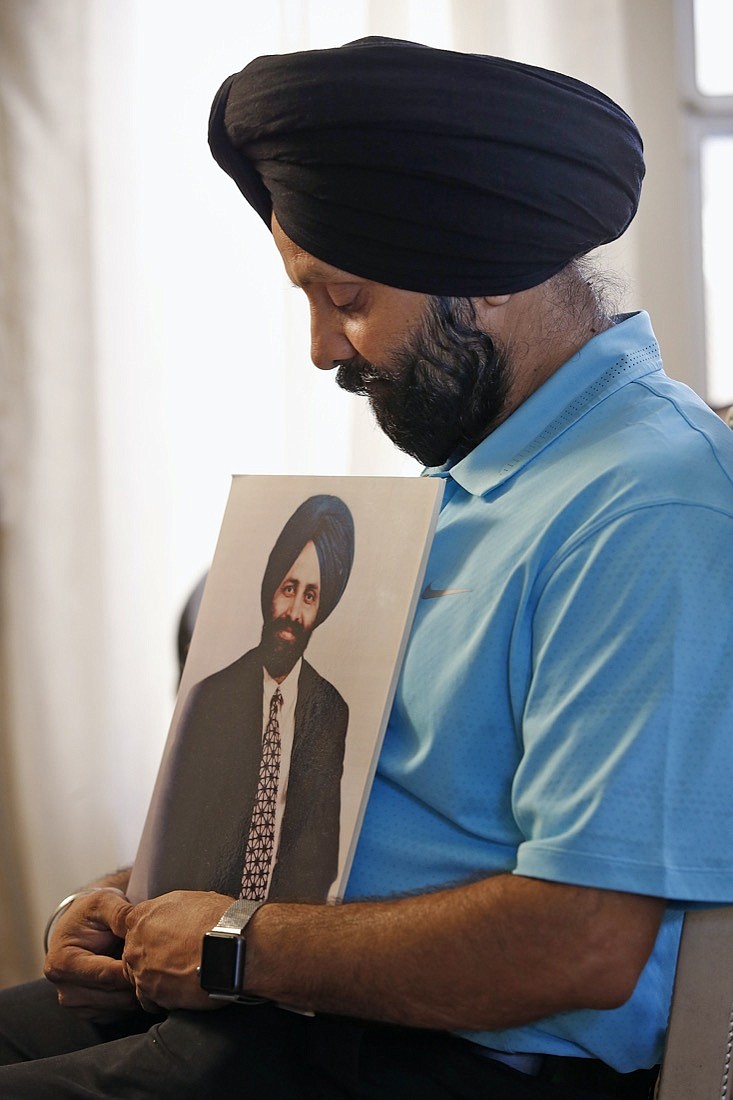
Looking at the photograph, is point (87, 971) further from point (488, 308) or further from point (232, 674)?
point (488, 308)

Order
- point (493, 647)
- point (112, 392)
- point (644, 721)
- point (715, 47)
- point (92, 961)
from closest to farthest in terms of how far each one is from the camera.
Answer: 1. point (644, 721)
2. point (493, 647)
3. point (92, 961)
4. point (715, 47)
5. point (112, 392)

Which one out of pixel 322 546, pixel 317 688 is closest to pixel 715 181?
pixel 322 546

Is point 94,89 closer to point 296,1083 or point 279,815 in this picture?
point 279,815

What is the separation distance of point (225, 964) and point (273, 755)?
19 centimetres

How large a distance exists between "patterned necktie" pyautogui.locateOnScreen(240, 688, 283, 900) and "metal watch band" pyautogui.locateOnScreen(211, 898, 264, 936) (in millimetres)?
21

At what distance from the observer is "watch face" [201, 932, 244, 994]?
2.89ft

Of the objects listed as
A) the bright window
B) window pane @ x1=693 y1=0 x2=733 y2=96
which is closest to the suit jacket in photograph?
the bright window

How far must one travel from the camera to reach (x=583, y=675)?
0.78 meters

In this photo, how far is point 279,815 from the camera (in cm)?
97

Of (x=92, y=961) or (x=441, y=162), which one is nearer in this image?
(x=441, y=162)

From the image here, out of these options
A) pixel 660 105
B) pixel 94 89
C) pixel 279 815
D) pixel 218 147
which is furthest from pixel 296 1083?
pixel 94 89

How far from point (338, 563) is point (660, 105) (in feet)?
4.99

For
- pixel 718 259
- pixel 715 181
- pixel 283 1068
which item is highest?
pixel 715 181

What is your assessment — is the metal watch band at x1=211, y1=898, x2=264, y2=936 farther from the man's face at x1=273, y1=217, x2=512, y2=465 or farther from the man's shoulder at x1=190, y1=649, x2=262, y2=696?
the man's face at x1=273, y1=217, x2=512, y2=465
